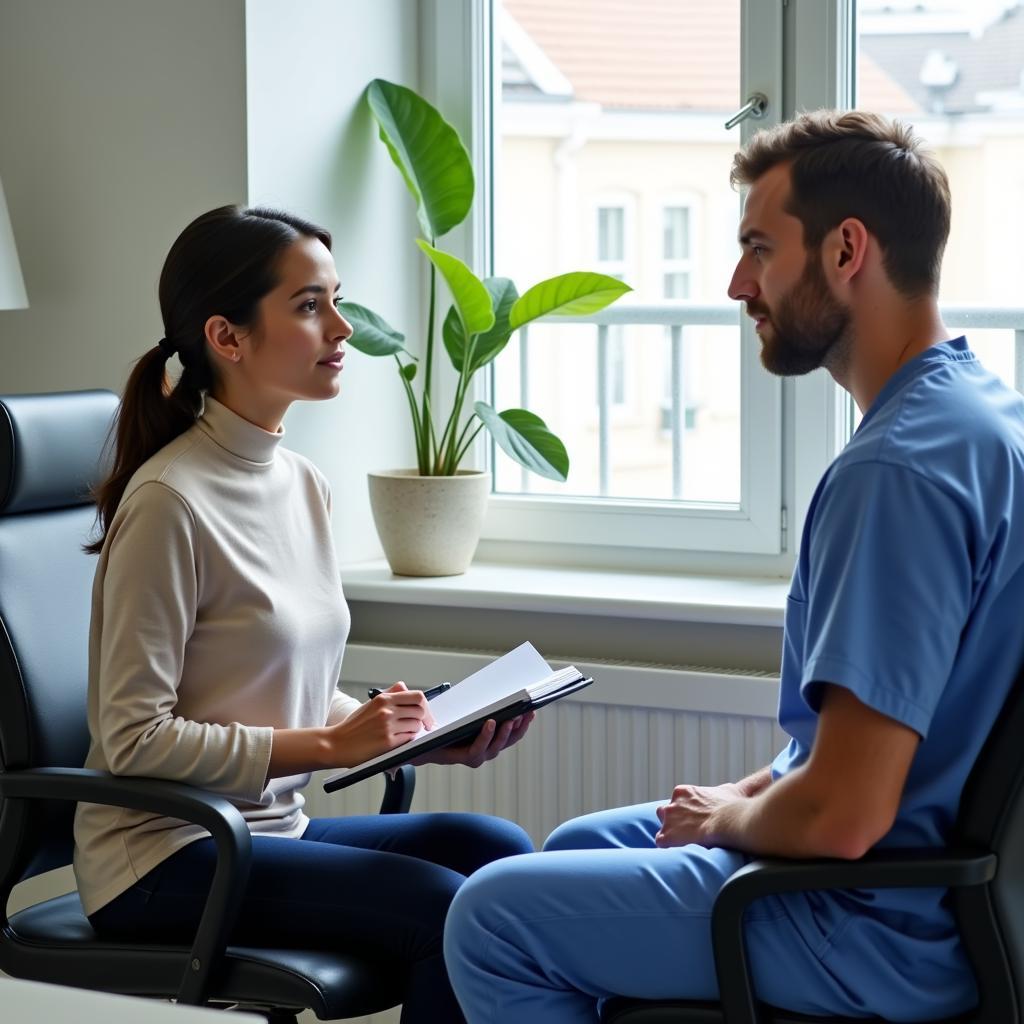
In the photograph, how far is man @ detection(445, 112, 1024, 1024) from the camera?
1323 mm

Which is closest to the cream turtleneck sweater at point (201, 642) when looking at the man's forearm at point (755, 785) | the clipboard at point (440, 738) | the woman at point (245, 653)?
the woman at point (245, 653)

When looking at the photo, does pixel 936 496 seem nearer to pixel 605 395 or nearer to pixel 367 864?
pixel 367 864

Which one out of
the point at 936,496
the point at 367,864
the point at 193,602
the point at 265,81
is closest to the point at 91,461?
the point at 193,602

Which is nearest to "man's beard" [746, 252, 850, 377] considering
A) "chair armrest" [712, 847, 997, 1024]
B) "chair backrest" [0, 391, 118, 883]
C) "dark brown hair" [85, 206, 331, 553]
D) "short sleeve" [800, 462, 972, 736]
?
"short sleeve" [800, 462, 972, 736]

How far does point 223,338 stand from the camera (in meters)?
1.83

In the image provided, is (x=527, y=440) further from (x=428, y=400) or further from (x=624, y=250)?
(x=624, y=250)

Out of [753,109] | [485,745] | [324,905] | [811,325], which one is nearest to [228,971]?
[324,905]

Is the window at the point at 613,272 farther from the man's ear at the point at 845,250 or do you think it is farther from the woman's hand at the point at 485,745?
the man's ear at the point at 845,250

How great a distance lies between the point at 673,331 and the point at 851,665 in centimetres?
147

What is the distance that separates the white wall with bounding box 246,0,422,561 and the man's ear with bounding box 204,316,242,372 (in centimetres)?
68

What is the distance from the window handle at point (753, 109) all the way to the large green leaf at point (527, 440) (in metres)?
0.60

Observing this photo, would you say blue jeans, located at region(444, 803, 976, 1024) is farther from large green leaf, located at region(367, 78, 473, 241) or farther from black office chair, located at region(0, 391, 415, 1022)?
large green leaf, located at region(367, 78, 473, 241)

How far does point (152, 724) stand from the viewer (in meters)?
1.63

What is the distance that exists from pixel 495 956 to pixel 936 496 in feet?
2.03
